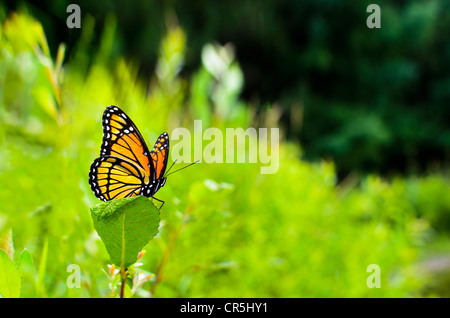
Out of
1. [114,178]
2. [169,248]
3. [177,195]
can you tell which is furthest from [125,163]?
[177,195]

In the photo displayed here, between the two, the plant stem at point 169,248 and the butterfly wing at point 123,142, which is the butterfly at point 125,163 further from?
the plant stem at point 169,248

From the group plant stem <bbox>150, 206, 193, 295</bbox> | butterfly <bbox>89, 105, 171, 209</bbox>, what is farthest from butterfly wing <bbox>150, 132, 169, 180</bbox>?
plant stem <bbox>150, 206, 193, 295</bbox>

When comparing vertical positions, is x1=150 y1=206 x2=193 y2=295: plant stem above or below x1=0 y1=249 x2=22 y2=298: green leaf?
above

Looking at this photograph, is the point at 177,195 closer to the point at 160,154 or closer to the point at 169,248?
the point at 169,248

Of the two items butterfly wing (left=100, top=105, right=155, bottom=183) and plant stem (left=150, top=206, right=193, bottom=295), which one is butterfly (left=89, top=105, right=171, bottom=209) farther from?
plant stem (left=150, top=206, right=193, bottom=295)

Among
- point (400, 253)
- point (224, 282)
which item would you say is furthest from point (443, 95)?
point (224, 282)

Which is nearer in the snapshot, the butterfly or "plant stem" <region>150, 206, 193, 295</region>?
the butterfly

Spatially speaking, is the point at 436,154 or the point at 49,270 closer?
the point at 49,270
